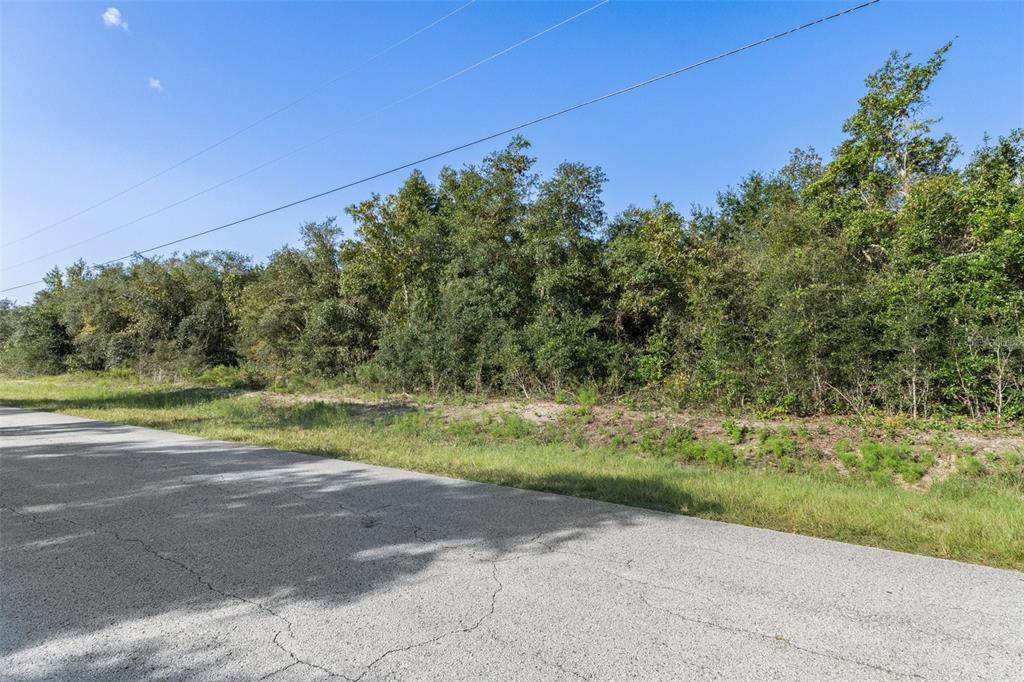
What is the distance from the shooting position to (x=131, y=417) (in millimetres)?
14242

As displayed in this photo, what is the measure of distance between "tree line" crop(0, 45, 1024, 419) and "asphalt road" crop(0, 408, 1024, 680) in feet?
20.7

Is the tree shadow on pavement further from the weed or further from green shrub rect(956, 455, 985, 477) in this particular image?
green shrub rect(956, 455, 985, 477)

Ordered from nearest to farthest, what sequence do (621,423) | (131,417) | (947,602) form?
(947,602) < (621,423) < (131,417)

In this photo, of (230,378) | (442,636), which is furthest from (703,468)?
(230,378)

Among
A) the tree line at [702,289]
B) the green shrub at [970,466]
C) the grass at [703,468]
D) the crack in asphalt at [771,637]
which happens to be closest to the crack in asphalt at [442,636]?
the crack in asphalt at [771,637]

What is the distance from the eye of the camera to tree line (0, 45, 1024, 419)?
29.3 feet

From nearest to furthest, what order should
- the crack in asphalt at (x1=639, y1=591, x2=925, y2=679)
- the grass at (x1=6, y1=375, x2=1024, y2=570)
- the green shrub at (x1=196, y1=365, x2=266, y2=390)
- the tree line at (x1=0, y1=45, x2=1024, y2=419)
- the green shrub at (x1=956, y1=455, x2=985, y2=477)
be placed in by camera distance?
the crack in asphalt at (x1=639, y1=591, x2=925, y2=679) → the grass at (x1=6, y1=375, x2=1024, y2=570) → the green shrub at (x1=956, y1=455, x2=985, y2=477) → the tree line at (x1=0, y1=45, x2=1024, y2=419) → the green shrub at (x1=196, y1=365, x2=266, y2=390)

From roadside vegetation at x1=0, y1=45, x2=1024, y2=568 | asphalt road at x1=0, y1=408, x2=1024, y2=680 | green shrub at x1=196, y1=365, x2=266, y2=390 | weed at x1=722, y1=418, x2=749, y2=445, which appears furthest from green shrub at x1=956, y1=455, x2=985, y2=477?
green shrub at x1=196, y1=365, x2=266, y2=390

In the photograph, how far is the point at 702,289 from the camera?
12.7m

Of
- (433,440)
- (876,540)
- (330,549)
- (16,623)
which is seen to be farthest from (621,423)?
(16,623)

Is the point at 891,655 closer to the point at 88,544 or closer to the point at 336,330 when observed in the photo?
the point at 88,544

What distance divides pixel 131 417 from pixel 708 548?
602 inches

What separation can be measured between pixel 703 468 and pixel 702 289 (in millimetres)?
5647

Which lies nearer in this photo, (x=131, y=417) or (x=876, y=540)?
(x=876, y=540)
